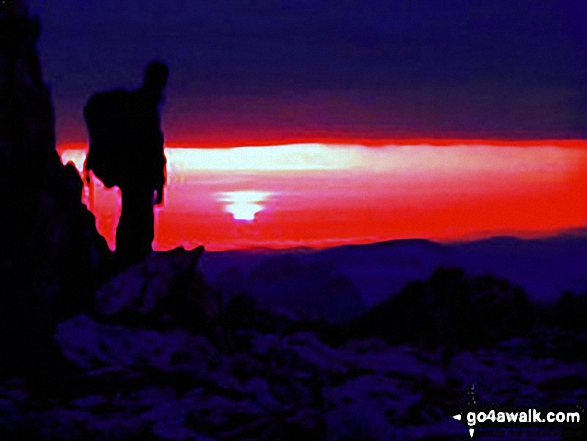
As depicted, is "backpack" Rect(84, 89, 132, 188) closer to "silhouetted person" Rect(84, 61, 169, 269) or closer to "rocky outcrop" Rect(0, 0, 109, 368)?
"silhouetted person" Rect(84, 61, 169, 269)

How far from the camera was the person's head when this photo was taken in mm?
35219

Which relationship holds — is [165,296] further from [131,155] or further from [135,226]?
[131,155]

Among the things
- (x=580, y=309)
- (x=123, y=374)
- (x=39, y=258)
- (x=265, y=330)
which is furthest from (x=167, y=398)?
(x=580, y=309)

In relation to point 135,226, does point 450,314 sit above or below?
below

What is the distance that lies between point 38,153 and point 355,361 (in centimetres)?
908

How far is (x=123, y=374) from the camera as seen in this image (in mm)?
25625

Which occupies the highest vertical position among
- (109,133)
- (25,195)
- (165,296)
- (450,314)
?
(109,133)

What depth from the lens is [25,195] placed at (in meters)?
26.8

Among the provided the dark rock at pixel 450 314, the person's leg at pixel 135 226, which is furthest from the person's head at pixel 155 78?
the dark rock at pixel 450 314

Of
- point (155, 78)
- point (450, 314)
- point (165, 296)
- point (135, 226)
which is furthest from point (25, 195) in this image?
point (450, 314)

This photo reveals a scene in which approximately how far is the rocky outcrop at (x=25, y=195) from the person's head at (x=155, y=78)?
7211 mm

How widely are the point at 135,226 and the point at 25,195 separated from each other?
916 centimetres

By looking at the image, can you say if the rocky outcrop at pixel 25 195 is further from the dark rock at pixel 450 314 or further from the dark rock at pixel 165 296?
the dark rock at pixel 450 314

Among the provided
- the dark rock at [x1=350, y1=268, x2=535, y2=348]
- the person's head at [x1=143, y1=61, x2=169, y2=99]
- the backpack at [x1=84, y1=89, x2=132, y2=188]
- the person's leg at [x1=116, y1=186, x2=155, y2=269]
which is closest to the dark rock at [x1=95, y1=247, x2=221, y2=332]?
the person's leg at [x1=116, y1=186, x2=155, y2=269]
